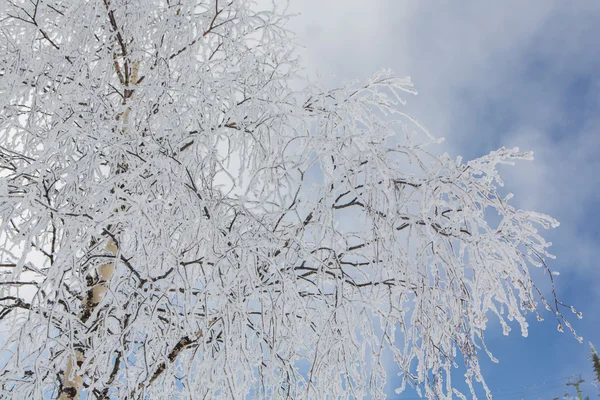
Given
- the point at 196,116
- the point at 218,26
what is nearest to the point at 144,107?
the point at 196,116

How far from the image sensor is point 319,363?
2070 mm

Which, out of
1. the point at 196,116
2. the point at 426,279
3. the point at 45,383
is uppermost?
the point at 196,116

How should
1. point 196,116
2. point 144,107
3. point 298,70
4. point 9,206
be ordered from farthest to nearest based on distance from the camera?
point 298,70
point 144,107
point 196,116
point 9,206

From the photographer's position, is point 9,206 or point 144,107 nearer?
point 9,206

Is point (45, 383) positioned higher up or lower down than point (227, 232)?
lower down

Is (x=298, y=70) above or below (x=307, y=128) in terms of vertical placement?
above

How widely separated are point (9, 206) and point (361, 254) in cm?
160

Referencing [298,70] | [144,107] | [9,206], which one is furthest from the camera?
[298,70]

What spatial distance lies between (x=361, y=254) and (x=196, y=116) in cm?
108

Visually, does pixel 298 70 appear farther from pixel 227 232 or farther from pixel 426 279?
pixel 426 279

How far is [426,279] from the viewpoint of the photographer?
2.00m

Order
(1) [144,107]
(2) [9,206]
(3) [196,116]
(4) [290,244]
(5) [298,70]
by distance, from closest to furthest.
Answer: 1. (2) [9,206]
2. (4) [290,244]
3. (3) [196,116]
4. (1) [144,107]
5. (5) [298,70]

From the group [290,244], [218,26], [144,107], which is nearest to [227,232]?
[290,244]

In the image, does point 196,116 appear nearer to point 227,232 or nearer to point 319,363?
point 227,232
